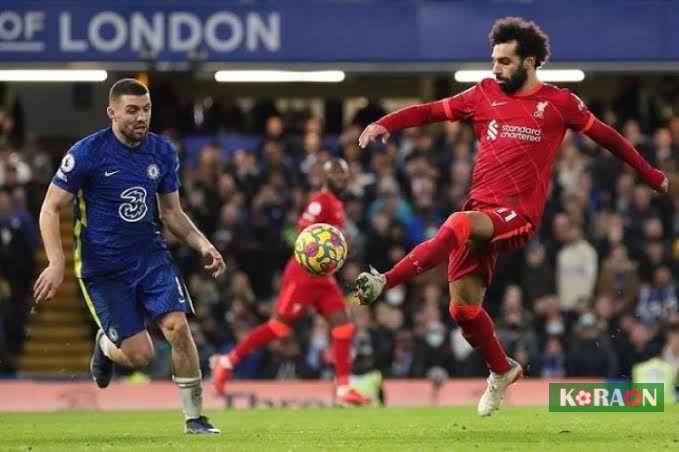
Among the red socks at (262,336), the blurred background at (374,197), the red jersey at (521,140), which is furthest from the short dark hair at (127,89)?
the blurred background at (374,197)

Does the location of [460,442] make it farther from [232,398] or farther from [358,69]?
[358,69]

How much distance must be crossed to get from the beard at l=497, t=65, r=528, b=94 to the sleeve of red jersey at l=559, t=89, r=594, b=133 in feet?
0.99

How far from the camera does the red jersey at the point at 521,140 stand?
482 inches

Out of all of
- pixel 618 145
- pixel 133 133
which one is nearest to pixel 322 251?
pixel 133 133

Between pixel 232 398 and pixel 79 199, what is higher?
pixel 79 199

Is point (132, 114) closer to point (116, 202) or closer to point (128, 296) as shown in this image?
point (116, 202)

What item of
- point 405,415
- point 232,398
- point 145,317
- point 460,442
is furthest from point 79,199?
point 232,398

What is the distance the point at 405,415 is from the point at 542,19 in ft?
27.8

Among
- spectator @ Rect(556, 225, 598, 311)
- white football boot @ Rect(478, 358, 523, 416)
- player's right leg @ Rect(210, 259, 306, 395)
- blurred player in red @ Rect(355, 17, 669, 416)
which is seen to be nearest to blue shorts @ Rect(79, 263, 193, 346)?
blurred player in red @ Rect(355, 17, 669, 416)

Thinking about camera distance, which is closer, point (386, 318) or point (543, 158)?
point (543, 158)

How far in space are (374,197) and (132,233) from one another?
10.9 metres

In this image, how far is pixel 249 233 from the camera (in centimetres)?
2259

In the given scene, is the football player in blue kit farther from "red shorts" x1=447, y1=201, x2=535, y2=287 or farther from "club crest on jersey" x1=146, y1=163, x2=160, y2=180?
"red shorts" x1=447, y1=201, x2=535, y2=287

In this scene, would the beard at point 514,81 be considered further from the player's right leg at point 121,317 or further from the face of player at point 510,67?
the player's right leg at point 121,317
